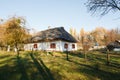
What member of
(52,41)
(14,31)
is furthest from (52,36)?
(14,31)

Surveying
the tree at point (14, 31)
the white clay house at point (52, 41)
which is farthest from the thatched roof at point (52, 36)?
the tree at point (14, 31)

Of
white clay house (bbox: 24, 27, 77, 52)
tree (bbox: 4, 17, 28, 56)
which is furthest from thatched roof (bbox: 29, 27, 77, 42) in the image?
tree (bbox: 4, 17, 28, 56)


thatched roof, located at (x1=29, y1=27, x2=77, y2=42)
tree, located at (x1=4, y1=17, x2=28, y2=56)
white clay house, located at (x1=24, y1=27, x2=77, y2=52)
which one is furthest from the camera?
thatched roof, located at (x1=29, y1=27, x2=77, y2=42)

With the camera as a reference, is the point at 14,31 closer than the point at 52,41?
Yes

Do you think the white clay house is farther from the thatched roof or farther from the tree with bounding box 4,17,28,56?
the tree with bounding box 4,17,28,56

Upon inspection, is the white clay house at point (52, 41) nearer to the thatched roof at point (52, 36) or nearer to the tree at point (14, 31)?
the thatched roof at point (52, 36)

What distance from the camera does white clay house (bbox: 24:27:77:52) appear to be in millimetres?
45625

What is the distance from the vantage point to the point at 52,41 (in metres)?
46.2

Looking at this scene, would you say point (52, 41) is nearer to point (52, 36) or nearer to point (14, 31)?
point (52, 36)

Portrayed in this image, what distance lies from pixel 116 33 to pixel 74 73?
318ft

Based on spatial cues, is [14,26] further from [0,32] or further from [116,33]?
[116,33]

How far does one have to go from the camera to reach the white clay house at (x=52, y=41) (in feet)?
150

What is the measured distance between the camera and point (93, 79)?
52.4 feet

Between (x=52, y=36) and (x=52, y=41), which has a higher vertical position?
(x=52, y=36)
